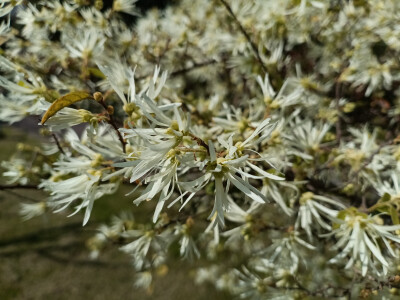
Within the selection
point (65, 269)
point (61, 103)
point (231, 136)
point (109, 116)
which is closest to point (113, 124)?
point (109, 116)

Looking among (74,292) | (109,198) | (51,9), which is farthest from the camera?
(109,198)

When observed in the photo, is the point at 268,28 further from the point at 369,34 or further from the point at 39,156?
the point at 39,156

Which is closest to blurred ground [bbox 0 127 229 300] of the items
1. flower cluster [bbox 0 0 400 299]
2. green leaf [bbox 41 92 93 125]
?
flower cluster [bbox 0 0 400 299]

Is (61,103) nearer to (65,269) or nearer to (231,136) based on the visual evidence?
(231,136)

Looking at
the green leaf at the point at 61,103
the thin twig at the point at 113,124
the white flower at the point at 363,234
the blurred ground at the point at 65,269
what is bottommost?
the blurred ground at the point at 65,269

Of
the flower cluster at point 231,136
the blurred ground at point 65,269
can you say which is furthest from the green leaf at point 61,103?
the blurred ground at point 65,269

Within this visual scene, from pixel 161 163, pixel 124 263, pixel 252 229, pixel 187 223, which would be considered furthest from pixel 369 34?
pixel 124 263

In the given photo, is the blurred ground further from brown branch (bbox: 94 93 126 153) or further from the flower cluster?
brown branch (bbox: 94 93 126 153)

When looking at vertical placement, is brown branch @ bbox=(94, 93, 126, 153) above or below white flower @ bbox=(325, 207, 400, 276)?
above

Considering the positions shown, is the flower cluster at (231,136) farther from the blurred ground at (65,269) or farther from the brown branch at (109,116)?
the blurred ground at (65,269)
